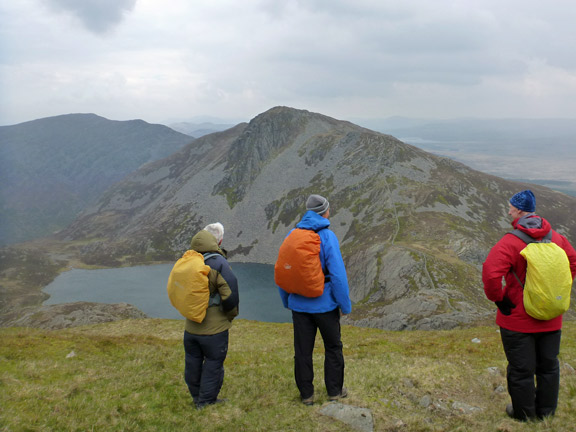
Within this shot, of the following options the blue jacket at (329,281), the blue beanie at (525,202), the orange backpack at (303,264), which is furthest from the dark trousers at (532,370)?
the orange backpack at (303,264)

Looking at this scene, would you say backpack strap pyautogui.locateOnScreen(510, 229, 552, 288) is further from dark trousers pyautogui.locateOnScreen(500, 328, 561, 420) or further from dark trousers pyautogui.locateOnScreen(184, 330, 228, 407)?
dark trousers pyautogui.locateOnScreen(184, 330, 228, 407)

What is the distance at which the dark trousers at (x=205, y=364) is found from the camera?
968cm

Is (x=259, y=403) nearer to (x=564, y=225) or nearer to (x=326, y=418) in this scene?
(x=326, y=418)

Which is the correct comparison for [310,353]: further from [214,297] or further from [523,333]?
[523,333]

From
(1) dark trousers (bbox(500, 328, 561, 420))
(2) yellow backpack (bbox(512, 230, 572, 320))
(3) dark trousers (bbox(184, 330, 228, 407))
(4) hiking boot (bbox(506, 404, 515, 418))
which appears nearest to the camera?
(2) yellow backpack (bbox(512, 230, 572, 320))

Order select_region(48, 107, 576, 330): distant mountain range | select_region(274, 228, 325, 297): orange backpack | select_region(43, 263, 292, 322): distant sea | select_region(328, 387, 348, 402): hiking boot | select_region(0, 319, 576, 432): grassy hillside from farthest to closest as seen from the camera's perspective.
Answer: select_region(43, 263, 292, 322): distant sea → select_region(48, 107, 576, 330): distant mountain range → select_region(328, 387, 348, 402): hiking boot → select_region(274, 228, 325, 297): orange backpack → select_region(0, 319, 576, 432): grassy hillside

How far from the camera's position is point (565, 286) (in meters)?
7.78

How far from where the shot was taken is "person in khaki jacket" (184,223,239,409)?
955 centimetres

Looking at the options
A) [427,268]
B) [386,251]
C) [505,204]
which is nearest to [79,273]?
[386,251]

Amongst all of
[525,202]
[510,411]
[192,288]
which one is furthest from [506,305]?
[192,288]

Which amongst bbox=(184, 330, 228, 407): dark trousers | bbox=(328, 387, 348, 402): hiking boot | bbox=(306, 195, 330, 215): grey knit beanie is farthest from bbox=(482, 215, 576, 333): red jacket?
bbox=(184, 330, 228, 407): dark trousers

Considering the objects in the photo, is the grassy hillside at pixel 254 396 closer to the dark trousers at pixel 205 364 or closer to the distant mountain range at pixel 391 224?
the dark trousers at pixel 205 364

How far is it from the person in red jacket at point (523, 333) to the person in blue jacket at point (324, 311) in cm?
340

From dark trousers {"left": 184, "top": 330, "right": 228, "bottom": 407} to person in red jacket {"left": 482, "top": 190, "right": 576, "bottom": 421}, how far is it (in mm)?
6856
